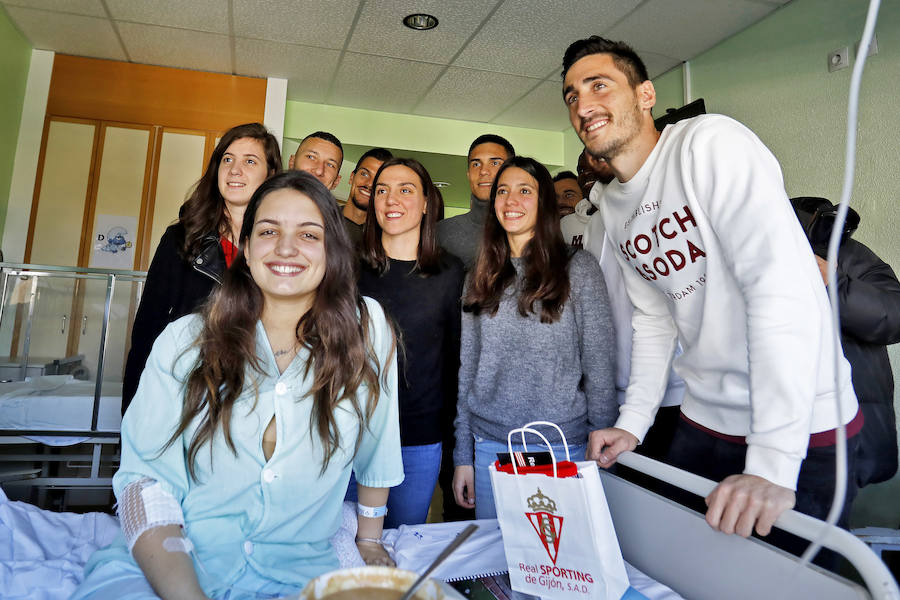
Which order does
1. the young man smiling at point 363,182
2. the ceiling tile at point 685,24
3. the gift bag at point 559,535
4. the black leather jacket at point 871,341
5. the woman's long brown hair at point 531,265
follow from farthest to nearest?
the ceiling tile at point 685,24 → the young man smiling at point 363,182 → the woman's long brown hair at point 531,265 → the black leather jacket at point 871,341 → the gift bag at point 559,535

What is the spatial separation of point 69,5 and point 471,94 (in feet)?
9.10

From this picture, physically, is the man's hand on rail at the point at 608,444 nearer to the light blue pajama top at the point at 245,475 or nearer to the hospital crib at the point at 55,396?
the light blue pajama top at the point at 245,475

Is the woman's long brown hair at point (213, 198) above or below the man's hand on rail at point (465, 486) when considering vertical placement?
above

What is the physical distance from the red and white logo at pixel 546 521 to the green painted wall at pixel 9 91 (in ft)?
15.0

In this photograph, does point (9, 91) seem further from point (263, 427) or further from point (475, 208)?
point (263, 427)

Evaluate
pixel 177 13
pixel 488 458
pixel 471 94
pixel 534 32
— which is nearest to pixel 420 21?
pixel 534 32

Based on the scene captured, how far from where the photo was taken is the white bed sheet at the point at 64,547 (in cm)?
105

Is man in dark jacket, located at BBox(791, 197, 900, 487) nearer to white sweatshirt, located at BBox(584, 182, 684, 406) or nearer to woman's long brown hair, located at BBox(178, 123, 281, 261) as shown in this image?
white sweatshirt, located at BBox(584, 182, 684, 406)

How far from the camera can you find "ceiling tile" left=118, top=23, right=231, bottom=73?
3.77m

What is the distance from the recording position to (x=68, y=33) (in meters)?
3.89

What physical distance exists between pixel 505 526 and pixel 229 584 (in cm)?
50

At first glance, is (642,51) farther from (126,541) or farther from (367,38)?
(126,541)

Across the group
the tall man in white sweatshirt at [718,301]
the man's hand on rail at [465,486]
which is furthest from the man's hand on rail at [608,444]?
the man's hand on rail at [465,486]

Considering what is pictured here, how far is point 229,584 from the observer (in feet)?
3.27
